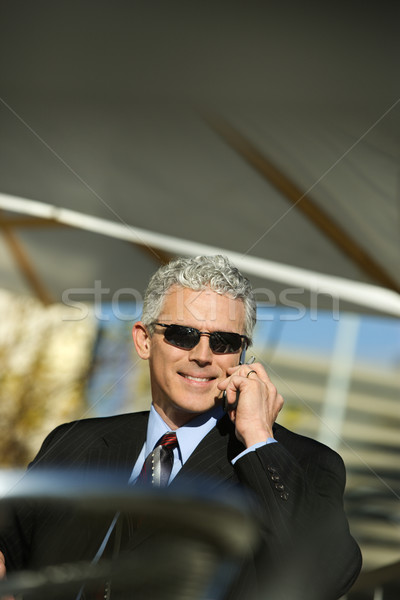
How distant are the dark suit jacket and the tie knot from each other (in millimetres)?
62

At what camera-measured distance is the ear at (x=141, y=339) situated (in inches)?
70.6

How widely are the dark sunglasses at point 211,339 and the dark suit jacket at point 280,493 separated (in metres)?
0.19

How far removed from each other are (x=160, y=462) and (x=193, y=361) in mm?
254

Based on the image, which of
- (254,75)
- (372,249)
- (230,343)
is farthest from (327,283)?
(230,343)

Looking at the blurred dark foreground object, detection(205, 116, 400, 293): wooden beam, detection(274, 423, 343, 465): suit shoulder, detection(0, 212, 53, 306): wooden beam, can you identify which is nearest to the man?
detection(274, 423, 343, 465): suit shoulder

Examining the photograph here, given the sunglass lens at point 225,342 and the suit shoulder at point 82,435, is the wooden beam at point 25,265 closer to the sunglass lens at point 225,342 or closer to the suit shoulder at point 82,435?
the suit shoulder at point 82,435

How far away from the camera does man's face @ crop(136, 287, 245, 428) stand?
5.35 ft

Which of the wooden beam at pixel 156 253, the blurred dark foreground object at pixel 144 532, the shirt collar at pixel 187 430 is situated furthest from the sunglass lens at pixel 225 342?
the wooden beam at pixel 156 253

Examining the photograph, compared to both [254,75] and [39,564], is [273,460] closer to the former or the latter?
[39,564]

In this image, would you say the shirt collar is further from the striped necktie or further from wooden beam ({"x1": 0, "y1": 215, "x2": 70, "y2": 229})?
wooden beam ({"x1": 0, "y1": 215, "x2": 70, "y2": 229})

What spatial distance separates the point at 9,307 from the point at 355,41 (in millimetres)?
3771

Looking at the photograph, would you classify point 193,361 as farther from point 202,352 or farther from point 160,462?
point 160,462

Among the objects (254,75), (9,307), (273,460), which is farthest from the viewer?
(9,307)

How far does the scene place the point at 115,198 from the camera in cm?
436
